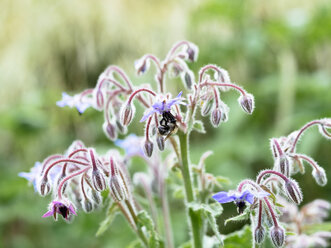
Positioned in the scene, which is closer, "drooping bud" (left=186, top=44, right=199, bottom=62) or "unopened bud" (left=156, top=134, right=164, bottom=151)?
"unopened bud" (left=156, top=134, right=164, bottom=151)

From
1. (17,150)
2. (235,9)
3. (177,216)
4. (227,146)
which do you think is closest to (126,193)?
(177,216)

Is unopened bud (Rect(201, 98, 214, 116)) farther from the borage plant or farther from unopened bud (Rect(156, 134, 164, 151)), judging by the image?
unopened bud (Rect(156, 134, 164, 151))

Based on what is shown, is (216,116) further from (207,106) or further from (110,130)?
(110,130)

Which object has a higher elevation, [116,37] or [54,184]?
[116,37]

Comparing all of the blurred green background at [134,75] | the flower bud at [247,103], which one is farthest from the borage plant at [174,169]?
the blurred green background at [134,75]

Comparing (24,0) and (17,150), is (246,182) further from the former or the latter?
(24,0)

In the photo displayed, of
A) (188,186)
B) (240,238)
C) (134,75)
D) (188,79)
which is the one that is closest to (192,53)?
(188,79)

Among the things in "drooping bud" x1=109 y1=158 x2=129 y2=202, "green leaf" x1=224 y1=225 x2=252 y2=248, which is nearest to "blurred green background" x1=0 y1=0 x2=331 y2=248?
"green leaf" x1=224 y1=225 x2=252 y2=248

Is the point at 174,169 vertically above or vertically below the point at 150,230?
above
